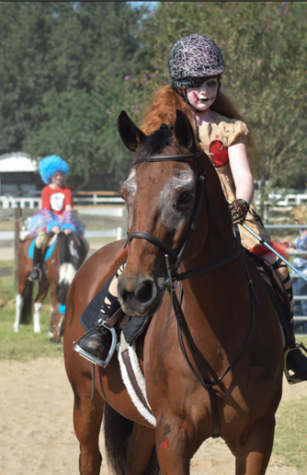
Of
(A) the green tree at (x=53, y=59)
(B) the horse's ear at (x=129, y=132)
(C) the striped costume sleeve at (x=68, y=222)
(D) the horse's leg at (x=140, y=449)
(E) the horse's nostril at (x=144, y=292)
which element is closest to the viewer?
(E) the horse's nostril at (x=144, y=292)

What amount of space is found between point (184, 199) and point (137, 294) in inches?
16.8

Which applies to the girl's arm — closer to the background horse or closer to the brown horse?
the brown horse

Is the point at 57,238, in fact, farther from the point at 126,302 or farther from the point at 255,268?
the point at 126,302

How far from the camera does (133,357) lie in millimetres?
2932

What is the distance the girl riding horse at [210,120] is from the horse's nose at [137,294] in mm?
777

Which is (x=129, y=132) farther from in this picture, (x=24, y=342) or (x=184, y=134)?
(x=24, y=342)

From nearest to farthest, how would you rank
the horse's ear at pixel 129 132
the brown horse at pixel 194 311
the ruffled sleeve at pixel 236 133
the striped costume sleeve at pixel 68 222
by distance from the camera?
1. the brown horse at pixel 194 311
2. the horse's ear at pixel 129 132
3. the ruffled sleeve at pixel 236 133
4. the striped costume sleeve at pixel 68 222

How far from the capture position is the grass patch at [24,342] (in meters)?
7.95

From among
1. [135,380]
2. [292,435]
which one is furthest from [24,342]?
[135,380]

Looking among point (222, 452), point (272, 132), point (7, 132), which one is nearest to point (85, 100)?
point (7, 132)

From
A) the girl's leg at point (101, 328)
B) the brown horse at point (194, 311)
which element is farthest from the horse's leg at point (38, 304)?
the brown horse at point (194, 311)

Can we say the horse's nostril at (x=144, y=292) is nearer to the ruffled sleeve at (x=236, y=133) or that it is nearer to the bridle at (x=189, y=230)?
the bridle at (x=189, y=230)

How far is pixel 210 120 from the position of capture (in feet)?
9.69

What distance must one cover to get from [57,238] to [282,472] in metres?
5.49
